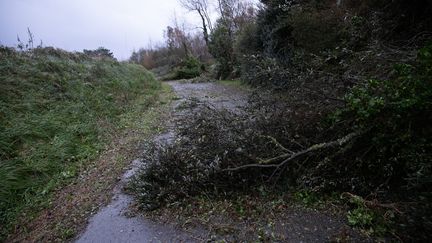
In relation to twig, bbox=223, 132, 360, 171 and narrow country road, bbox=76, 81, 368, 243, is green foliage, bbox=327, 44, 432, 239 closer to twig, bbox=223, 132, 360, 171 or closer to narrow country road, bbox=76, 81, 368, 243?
twig, bbox=223, 132, 360, 171

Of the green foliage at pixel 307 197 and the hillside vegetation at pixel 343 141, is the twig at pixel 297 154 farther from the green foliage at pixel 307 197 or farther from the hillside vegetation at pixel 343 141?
the green foliage at pixel 307 197

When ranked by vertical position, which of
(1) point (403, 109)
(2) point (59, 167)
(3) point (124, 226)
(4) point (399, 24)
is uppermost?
(4) point (399, 24)

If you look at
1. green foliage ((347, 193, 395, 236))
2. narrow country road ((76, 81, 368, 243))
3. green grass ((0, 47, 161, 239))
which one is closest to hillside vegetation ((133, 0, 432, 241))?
green foliage ((347, 193, 395, 236))

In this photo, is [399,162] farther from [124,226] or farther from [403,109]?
[124,226]

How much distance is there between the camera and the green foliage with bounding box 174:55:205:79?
2472cm

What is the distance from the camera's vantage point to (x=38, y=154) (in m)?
5.46

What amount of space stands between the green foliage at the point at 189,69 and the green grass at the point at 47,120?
13356 millimetres

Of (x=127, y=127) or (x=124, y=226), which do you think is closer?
(x=124, y=226)

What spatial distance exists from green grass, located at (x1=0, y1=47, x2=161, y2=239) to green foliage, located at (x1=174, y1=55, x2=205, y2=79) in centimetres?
1336

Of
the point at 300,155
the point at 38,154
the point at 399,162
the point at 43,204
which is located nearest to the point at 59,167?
the point at 38,154

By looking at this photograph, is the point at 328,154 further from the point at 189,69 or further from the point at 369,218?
the point at 189,69

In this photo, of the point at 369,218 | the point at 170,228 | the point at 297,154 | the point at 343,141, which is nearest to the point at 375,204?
the point at 369,218

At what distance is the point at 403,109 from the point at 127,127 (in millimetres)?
6698

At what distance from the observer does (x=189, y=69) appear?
2503 cm
